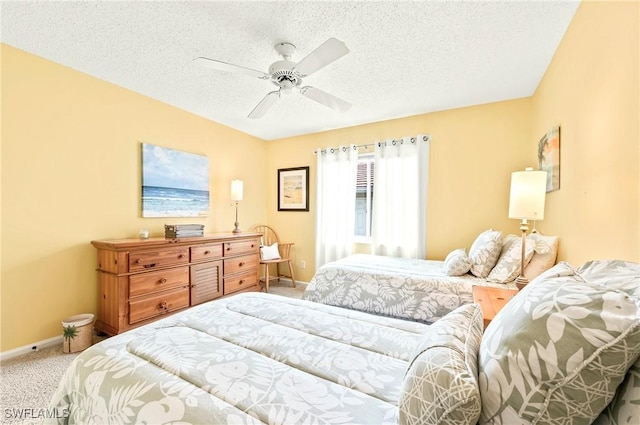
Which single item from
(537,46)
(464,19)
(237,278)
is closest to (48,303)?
(237,278)

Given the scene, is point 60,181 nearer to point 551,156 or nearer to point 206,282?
point 206,282

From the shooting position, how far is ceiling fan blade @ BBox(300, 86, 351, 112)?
2199 mm

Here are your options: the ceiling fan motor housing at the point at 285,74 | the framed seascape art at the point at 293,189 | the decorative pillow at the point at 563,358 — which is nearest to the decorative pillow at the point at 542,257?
the decorative pillow at the point at 563,358

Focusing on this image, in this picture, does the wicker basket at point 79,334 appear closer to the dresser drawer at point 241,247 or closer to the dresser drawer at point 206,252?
the dresser drawer at point 206,252

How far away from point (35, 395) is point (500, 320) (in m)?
2.74

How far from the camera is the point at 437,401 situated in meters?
0.62

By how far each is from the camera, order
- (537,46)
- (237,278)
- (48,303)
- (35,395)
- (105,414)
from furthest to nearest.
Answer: (237,278) → (48,303) → (537,46) → (35,395) → (105,414)

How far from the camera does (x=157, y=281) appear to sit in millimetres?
2643

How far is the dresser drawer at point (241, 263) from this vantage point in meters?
3.41

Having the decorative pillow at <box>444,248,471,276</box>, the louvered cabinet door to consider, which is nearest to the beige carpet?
the louvered cabinet door

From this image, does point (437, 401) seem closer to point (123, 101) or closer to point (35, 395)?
point (35, 395)

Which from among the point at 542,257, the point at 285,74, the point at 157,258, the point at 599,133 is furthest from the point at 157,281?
the point at 599,133

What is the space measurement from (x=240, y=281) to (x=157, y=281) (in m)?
1.13

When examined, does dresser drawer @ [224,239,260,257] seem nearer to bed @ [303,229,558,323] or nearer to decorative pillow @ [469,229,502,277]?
bed @ [303,229,558,323]
